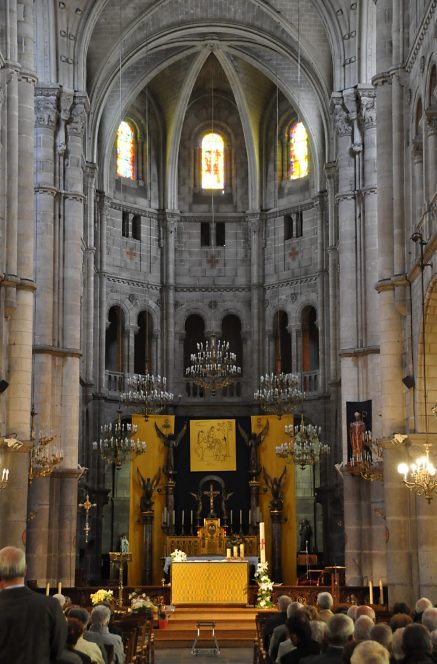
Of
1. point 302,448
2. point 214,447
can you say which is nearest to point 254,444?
point 214,447

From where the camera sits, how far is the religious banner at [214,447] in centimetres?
4709

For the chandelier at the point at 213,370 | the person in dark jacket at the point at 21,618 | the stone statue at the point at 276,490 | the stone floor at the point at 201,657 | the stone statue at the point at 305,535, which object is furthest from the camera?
the stone statue at the point at 305,535

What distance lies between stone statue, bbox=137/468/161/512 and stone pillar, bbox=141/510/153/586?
0.23 m

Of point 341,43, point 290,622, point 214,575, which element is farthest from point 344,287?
point 290,622

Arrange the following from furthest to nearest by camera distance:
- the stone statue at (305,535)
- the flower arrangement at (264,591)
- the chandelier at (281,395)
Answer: the stone statue at (305,535), the chandelier at (281,395), the flower arrangement at (264,591)

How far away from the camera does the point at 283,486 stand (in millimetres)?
46469

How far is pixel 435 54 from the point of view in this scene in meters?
25.1

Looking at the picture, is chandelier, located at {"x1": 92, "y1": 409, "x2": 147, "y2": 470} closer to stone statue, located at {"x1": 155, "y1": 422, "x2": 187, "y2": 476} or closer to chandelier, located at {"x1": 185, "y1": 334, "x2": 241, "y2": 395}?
stone statue, located at {"x1": 155, "y1": 422, "x2": 187, "y2": 476}

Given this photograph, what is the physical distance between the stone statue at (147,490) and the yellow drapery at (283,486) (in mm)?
4125

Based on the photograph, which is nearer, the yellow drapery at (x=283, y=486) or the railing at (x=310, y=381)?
the yellow drapery at (x=283, y=486)

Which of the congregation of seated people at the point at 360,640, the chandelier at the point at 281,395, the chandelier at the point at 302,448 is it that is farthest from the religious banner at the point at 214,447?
the congregation of seated people at the point at 360,640

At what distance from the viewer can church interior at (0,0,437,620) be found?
28.0 meters

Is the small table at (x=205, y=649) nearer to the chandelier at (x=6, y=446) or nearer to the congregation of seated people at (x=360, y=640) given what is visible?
the chandelier at (x=6, y=446)

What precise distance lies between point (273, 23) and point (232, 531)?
19.6 m
